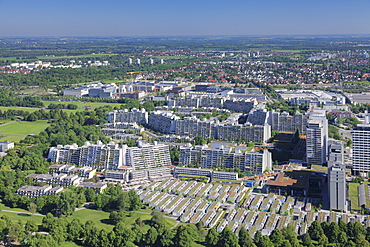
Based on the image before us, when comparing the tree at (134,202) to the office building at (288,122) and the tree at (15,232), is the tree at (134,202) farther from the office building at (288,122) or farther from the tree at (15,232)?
the office building at (288,122)

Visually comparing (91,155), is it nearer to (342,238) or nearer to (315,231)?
(315,231)

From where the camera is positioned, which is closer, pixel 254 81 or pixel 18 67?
pixel 254 81

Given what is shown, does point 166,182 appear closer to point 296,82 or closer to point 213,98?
point 213,98

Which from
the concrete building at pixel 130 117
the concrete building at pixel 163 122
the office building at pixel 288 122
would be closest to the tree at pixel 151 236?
the concrete building at pixel 163 122

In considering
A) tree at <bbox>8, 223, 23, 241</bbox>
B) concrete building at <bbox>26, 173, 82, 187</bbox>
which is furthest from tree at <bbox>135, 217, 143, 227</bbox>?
concrete building at <bbox>26, 173, 82, 187</bbox>

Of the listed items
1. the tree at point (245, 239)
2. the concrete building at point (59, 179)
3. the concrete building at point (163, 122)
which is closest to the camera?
the tree at point (245, 239)

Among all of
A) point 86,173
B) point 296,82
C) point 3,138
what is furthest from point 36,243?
point 296,82
